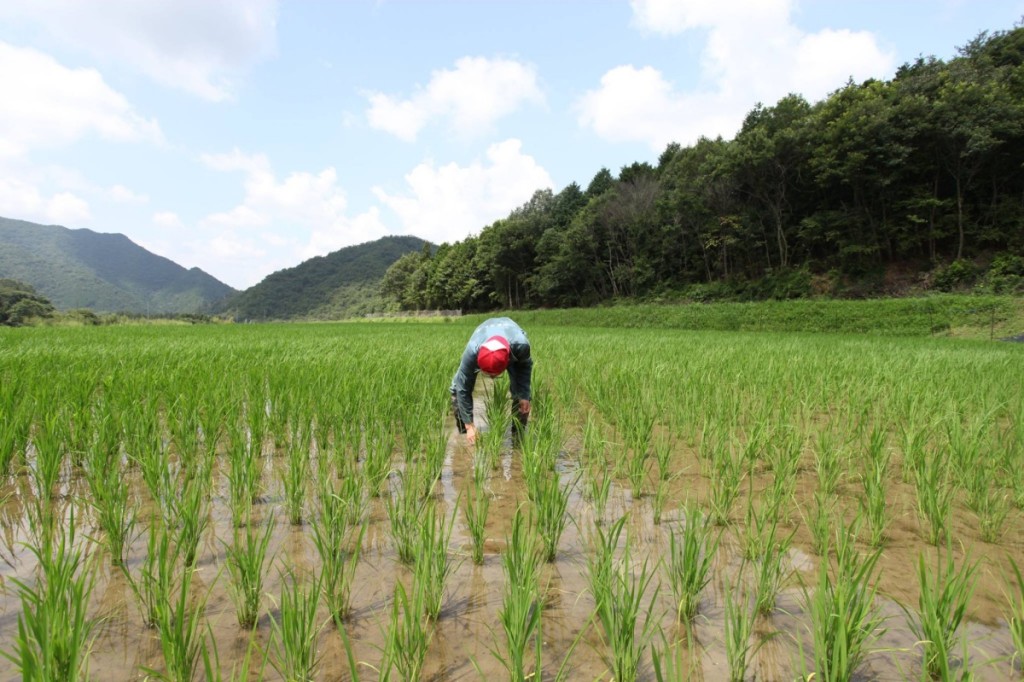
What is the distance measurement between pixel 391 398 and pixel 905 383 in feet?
16.0

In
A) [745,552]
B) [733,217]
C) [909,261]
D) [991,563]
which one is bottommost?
[991,563]

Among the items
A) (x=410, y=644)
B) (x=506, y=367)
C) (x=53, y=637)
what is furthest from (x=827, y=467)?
(x=53, y=637)

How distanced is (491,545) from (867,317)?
19.8 meters

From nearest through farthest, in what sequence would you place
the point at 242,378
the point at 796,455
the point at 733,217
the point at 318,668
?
the point at 318,668 → the point at 796,455 → the point at 242,378 → the point at 733,217

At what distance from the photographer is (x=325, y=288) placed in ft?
369

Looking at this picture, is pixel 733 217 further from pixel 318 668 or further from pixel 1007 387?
pixel 318 668

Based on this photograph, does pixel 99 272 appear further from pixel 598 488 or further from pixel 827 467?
pixel 827 467

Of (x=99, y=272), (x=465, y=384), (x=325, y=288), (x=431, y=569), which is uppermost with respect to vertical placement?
(x=99, y=272)

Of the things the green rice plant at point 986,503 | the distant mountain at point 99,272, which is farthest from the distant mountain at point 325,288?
the green rice plant at point 986,503

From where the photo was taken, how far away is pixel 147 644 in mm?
1246

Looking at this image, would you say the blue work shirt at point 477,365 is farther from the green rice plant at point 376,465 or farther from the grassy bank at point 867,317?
the grassy bank at point 867,317

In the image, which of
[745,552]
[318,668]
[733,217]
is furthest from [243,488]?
[733,217]

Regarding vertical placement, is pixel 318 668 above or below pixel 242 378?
below

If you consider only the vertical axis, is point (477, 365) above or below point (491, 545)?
above
